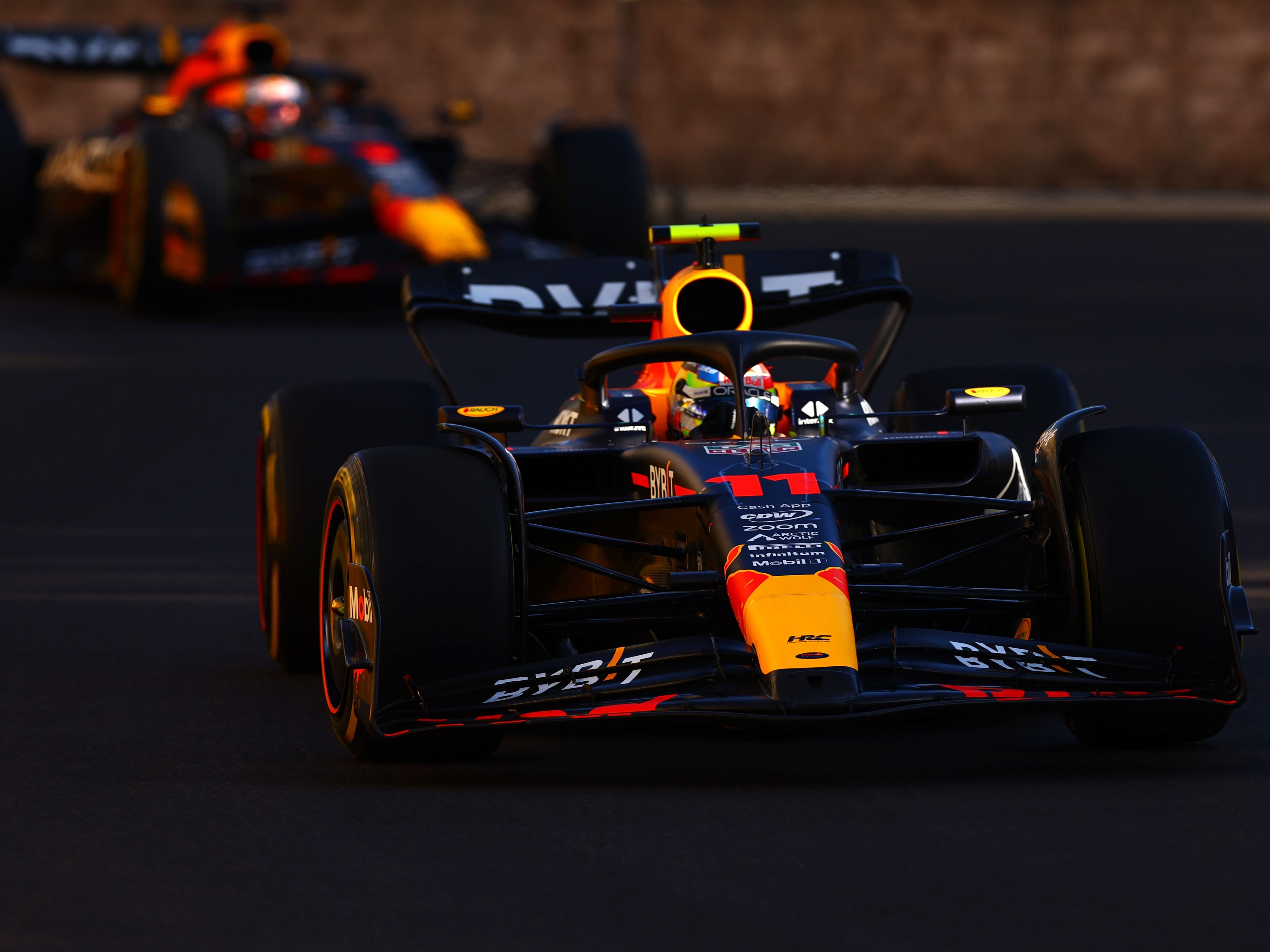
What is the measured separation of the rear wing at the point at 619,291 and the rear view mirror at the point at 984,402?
129 cm

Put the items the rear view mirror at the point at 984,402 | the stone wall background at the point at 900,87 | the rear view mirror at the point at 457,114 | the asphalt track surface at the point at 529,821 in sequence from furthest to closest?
the stone wall background at the point at 900,87
the rear view mirror at the point at 457,114
the rear view mirror at the point at 984,402
the asphalt track surface at the point at 529,821

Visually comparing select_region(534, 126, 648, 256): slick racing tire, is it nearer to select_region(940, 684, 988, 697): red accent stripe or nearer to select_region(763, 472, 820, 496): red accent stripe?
select_region(763, 472, 820, 496): red accent stripe

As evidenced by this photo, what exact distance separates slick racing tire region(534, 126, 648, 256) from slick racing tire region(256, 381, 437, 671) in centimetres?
1081

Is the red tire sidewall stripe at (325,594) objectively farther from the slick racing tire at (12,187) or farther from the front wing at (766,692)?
the slick racing tire at (12,187)

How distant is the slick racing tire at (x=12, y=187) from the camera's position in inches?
743

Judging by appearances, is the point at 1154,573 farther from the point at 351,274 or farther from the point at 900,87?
the point at 900,87

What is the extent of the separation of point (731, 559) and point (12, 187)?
577 inches

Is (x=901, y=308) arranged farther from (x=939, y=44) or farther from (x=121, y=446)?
(x=939, y=44)

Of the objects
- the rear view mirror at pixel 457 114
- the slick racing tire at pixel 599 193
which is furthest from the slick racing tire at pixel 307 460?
the rear view mirror at pixel 457 114

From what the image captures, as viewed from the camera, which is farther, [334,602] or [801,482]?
[334,602]

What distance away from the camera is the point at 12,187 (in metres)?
19.0

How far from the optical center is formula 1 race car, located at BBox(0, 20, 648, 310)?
55.8 feet

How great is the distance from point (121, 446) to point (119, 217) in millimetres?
6212

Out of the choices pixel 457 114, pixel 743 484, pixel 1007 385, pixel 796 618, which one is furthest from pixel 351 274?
pixel 796 618
